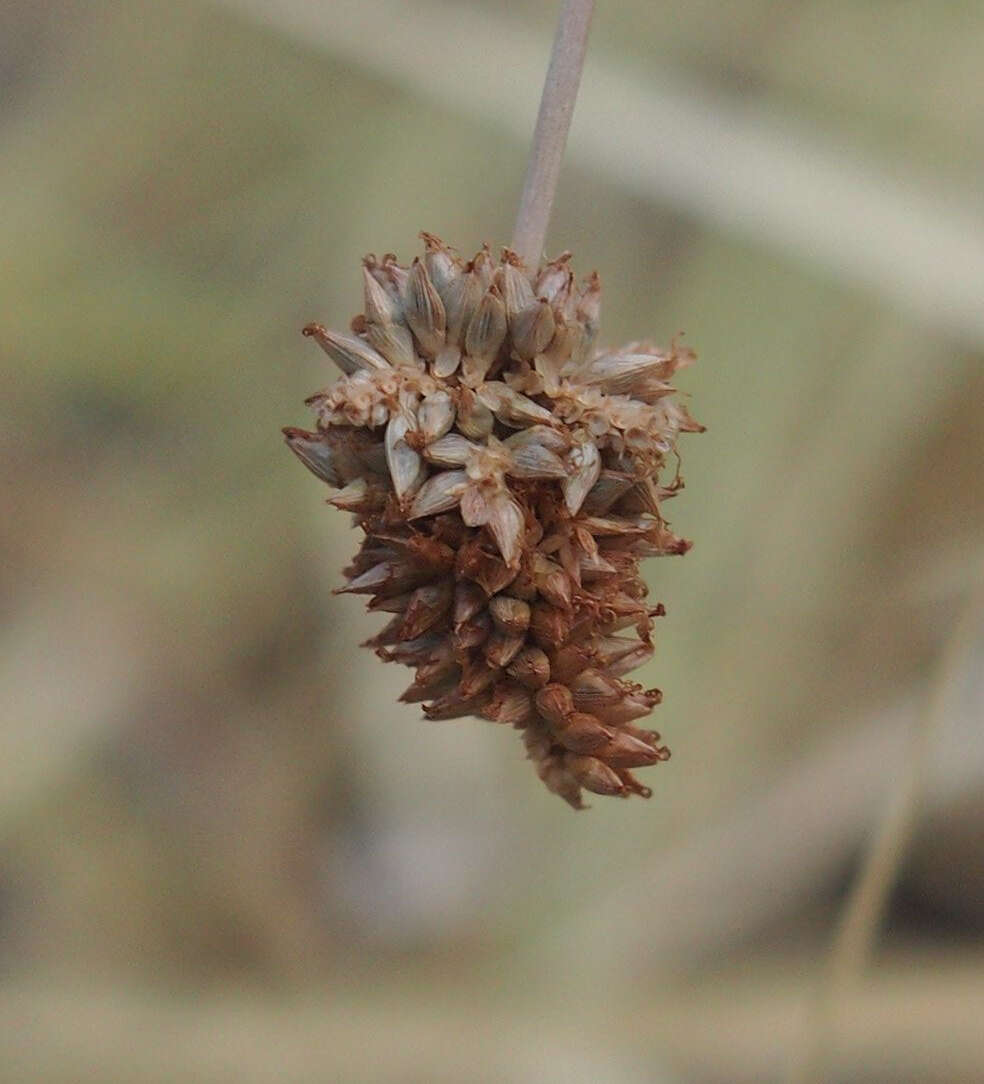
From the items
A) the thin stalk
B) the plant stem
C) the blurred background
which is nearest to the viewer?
the plant stem

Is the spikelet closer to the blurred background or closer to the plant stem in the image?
the plant stem

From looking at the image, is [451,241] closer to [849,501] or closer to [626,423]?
[849,501]

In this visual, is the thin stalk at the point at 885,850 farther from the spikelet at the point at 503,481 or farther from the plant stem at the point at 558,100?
the plant stem at the point at 558,100

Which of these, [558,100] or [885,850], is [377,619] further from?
[558,100]

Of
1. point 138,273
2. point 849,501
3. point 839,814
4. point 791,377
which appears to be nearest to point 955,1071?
point 839,814

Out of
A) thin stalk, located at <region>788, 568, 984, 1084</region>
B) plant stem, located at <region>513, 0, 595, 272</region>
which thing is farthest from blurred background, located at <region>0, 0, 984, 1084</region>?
plant stem, located at <region>513, 0, 595, 272</region>

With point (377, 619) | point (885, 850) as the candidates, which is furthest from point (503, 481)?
point (377, 619)

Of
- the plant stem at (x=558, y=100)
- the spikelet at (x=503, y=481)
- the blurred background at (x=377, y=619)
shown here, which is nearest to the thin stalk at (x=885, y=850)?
the blurred background at (x=377, y=619)
